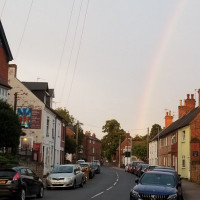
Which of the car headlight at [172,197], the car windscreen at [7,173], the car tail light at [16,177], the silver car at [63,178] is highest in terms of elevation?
the car windscreen at [7,173]

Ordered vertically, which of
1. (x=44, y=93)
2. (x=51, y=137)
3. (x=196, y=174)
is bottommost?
(x=196, y=174)

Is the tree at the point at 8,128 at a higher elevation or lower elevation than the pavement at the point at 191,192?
higher

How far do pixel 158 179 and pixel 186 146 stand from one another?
2916 cm

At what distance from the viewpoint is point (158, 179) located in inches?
706

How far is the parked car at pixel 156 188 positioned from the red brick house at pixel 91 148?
322 feet

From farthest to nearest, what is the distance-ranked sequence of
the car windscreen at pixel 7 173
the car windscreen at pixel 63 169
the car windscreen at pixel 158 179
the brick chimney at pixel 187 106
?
the brick chimney at pixel 187 106, the car windscreen at pixel 63 169, the car windscreen at pixel 7 173, the car windscreen at pixel 158 179

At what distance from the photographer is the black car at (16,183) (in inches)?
683

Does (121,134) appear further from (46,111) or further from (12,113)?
(12,113)

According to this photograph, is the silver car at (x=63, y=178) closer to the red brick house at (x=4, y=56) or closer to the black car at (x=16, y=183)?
the black car at (x=16, y=183)

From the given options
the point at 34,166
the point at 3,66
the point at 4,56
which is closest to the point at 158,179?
the point at 34,166

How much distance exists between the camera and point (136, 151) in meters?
107

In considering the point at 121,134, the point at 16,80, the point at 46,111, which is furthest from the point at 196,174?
the point at 121,134

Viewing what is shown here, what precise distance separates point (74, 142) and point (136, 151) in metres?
42.5

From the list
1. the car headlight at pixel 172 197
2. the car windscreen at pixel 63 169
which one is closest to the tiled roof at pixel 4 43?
the car windscreen at pixel 63 169
